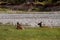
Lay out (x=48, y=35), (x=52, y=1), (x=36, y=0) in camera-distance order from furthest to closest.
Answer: (x=36, y=0), (x=52, y=1), (x=48, y=35)

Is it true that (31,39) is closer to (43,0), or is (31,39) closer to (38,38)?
(38,38)

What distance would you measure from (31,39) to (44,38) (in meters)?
0.72

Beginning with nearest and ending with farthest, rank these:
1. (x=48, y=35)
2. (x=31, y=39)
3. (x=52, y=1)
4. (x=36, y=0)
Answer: (x=31, y=39) < (x=48, y=35) < (x=52, y=1) < (x=36, y=0)

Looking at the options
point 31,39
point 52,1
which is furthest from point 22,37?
point 52,1

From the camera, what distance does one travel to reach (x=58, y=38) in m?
11.2

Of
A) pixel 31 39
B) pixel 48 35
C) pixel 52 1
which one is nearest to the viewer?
pixel 31 39

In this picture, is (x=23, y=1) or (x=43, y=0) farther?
(x=43, y=0)

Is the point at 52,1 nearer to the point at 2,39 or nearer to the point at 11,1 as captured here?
the point at 11,1

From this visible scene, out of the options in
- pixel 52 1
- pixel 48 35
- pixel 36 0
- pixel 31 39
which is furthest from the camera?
pixel 36 0

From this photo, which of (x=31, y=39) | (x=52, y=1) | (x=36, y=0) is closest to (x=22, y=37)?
(x=31, y=39)

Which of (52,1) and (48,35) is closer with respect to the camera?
(48,35)

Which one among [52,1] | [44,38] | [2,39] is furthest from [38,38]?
[52,1]

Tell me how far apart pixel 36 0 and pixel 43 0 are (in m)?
2.07

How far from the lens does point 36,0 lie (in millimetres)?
49406
